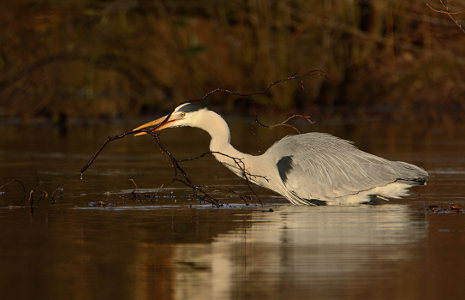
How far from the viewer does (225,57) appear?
92.7 feet

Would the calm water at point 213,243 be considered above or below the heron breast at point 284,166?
below

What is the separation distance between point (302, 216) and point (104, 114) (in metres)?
16.7

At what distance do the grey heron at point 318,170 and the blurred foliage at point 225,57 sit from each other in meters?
12.9

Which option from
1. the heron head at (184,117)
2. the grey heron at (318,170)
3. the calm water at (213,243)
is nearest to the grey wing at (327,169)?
the grey heron at (318,170)

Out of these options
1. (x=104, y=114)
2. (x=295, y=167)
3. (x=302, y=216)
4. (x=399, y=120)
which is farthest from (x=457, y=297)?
(x=104, y=114)

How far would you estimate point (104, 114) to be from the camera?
25.8 meters

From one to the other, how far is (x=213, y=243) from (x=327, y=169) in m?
2.96

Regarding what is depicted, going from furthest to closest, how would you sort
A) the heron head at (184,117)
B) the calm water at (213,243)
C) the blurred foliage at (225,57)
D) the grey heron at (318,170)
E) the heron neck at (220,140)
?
1. the blurred foliage at (225,57)
2. the heron head at (184,117)
3. the heron neck at (220,140)
4. the grey heron at (318,170)
5. the calm water at (213,243)

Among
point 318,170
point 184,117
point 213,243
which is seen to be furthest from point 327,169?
point 213,243

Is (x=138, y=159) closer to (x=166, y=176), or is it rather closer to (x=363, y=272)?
(x=166, y=176)

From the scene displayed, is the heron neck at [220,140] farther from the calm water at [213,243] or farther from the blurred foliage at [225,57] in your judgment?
the blurred foliage at [225,57]

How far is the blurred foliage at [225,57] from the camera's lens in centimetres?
2447

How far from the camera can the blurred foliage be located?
963 inches

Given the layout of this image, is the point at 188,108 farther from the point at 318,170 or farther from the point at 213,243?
the point at 213,243
